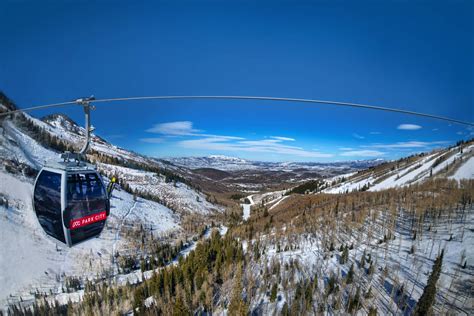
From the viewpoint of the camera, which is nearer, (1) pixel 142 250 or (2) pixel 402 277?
(2) pixel 402 277

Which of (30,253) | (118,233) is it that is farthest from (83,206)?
(118,233)

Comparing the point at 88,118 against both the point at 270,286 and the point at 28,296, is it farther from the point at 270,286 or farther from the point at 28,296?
the point at 28,296

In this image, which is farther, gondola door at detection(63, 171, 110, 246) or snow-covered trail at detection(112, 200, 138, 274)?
snow-covered trail at detection(112, 200, 138, 274)

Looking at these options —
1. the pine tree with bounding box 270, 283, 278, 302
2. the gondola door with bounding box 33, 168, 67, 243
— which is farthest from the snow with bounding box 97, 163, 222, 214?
the gondola door with bounding box 33, 168, 67, 243

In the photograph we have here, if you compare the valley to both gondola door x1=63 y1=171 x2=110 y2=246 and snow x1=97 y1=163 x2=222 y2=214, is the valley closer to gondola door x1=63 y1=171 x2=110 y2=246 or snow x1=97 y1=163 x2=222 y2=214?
gondola door x1=63 y1=171 x2=110 y2=246

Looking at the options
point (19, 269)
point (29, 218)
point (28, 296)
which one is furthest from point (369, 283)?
point (29, 218)

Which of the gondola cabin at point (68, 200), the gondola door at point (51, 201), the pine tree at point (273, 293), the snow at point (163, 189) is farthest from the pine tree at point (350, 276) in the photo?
the snow at point (163, 189)

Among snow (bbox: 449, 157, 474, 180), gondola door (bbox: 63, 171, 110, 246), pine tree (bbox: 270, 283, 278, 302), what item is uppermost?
snow (bbox: 449, 157, 474, 180)

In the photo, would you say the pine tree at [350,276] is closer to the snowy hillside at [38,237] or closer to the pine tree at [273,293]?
the pine tree at [273,293]
